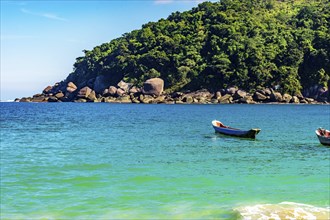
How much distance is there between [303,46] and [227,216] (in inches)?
4750

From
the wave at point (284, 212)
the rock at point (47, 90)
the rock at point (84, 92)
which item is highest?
the rock at point (47, 90)

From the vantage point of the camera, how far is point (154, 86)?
12088 cm

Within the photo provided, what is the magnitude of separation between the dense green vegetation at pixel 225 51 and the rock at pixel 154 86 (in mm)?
4825

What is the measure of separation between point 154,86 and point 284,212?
359 feet

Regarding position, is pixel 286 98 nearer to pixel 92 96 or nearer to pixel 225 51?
pixel 225 51

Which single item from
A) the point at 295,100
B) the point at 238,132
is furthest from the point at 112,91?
the point at 238,132

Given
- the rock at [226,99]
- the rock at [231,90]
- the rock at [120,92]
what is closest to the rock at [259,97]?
the rock at [231,90]

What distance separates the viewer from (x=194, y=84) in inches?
4884

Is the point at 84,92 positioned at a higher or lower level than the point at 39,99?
higher

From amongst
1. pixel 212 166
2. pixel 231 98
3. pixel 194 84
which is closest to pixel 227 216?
pixel 212 166

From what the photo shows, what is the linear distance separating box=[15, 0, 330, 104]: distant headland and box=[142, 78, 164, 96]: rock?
0.28 metres

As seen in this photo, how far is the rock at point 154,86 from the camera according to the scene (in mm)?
120625

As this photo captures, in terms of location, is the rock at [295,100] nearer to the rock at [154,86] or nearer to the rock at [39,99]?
the rock at [154,86]

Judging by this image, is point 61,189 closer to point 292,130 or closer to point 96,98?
point 292,130
